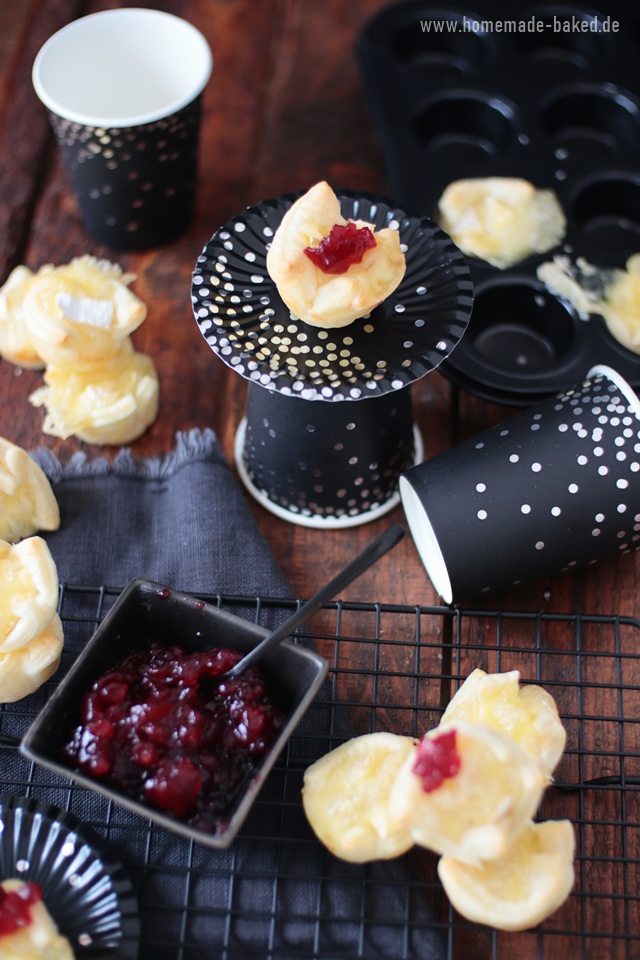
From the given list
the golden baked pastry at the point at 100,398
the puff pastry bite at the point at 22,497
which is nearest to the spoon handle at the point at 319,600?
the puff pastry bite at the point at 22,497

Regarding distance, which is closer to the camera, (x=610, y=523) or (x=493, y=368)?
(x=610, y=523)

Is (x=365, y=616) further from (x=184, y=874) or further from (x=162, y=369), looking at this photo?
(x=162, y=369)

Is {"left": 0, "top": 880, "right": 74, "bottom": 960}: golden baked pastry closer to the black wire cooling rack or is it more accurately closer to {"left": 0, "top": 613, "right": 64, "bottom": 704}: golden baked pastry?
the black wire cooling rack

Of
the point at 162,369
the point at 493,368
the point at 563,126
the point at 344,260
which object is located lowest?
the point at 162,369

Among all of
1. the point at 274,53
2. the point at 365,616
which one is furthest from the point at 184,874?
the point at 274,53

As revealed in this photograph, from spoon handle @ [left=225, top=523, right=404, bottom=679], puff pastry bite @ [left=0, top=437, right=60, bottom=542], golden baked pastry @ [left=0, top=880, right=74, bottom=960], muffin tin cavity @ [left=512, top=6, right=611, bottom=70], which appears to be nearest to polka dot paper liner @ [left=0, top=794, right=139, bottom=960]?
golden baked pastry @ [left=0, top=880, right=74, bottom=960]

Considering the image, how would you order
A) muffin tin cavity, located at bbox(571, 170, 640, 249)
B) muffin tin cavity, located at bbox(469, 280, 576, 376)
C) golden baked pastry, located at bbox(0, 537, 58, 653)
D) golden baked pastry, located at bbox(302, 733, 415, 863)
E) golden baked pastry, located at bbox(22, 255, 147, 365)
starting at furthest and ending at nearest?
muffin tin cavity, located at bbox(571, 170, 640, 249) < muffin tin cavity, located at bbox(469, 280, 576, 376) < golden baked pastry, located at bbox(22, 255, 147, 365) < golden baked pastry, located at bbox(0, 537, 58, 653) < golden baked pastry, located at bbox(302, 733, 415, 863)

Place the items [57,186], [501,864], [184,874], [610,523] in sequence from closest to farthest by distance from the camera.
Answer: [501,864] → [184,874] → [610,523] → [57,186]
